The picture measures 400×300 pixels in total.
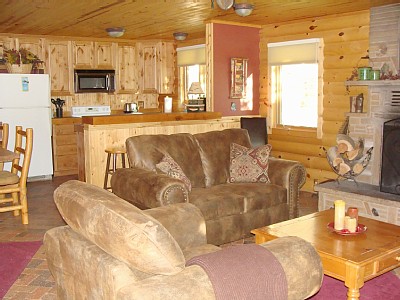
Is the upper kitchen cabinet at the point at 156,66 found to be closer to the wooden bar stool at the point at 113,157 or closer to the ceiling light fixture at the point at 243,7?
the wooden bar stool at the point at 113,157

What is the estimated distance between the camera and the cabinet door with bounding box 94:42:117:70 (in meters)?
8.25

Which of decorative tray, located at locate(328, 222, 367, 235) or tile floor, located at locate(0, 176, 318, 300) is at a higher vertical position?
decorative tray, located at locate(328, 222, 367, 235)

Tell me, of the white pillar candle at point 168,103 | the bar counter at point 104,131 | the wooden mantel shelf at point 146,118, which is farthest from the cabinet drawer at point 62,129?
the wooden mantel shelf at point 146,118

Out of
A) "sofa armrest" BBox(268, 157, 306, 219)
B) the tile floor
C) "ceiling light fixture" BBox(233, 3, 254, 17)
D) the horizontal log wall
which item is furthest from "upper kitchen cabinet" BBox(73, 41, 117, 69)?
"sofa armrest" BBox(268, 157, 306, 219)

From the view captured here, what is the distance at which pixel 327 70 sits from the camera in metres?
5.92

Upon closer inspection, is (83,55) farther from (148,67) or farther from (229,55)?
(229,55)

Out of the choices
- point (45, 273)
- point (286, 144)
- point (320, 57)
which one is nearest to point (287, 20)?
point (320, 57)

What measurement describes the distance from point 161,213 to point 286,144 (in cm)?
411

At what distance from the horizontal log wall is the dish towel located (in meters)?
3.98

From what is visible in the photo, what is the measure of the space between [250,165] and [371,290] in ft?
5.37

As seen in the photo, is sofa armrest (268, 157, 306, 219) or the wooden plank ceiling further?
the wooden plank ceiling

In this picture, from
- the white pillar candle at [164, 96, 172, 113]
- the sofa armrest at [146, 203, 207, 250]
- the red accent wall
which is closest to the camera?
the sofa armrest at [146, 203, 207, 250]

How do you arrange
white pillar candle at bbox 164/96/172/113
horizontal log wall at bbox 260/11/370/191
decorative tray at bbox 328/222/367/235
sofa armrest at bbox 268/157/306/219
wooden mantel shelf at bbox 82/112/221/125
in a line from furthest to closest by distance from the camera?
white pillar candle at bbox 164/96/172/113, horizontal log wall at bbox 260/11/370/191, wooden mantel shelf at bbox 82/112/221/125, sofa armrest at bbox 268/157/306/219, decorative tray at bbox 328/222/367/235

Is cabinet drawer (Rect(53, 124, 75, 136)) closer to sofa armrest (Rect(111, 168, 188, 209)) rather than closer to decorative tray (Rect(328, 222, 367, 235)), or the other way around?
sofa armrest (Rect(111, 168, 188, 209))
